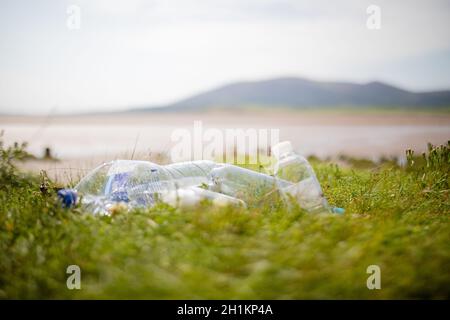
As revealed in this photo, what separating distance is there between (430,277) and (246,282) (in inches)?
58.9

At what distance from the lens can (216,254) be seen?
383 cm

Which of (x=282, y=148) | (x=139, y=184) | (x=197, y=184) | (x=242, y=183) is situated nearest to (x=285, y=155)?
(x=282, y=148)

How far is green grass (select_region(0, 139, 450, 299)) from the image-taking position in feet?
11.3

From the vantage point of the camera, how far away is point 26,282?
3680 millimetres

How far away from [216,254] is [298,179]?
2.20 meters

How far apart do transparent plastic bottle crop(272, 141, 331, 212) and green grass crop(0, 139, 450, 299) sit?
1.59 feet

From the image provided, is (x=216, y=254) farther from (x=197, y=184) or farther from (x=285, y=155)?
(x=285, y=155)

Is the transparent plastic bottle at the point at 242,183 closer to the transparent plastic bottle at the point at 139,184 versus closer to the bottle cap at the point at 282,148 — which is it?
the transparent plastic bottle at the point at 139,184

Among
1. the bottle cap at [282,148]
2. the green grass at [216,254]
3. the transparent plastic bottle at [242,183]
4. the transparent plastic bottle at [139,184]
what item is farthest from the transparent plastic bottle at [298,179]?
the transparent plastic bottle at [139,184]

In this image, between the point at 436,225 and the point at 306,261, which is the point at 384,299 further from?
the point at 436,225

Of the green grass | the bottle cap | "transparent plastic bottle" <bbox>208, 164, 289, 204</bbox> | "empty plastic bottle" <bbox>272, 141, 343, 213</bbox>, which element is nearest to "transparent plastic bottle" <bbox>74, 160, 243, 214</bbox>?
"transparent plastic bottle" <bbox>208, 164, 289, 204</bbox>

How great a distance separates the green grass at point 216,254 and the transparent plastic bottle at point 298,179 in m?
0.49

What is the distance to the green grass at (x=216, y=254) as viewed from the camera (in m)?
3.45
